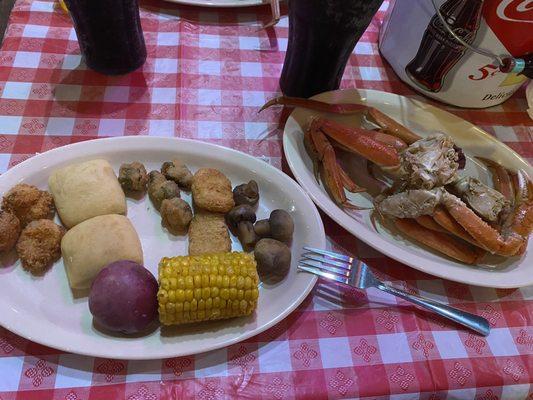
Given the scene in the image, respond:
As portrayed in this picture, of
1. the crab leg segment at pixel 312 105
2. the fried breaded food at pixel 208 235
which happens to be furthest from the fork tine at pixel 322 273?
the crab leg segment at pixel 312 105

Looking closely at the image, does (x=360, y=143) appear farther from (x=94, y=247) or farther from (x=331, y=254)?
(x=94, y=247)

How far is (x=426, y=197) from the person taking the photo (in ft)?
2.39

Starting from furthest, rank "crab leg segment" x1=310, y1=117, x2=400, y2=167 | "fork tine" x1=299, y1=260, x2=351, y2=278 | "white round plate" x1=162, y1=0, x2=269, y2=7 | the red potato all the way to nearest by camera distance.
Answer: "white round plate" x1=162, y1=0, x2=269, y2=7, "crab leg segment" x1=310, y1=117, x2=400, y2=167, "fork tine" x1=299, y1=260, x2=351, y2=278, the red potato

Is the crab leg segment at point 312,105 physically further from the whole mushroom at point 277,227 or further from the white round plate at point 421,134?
the whole mushroom at point 277,227

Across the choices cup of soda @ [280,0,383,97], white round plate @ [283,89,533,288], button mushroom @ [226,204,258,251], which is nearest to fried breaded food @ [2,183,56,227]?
button mushroom @ [226,204,258,251]

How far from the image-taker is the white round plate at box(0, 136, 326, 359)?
0.59m

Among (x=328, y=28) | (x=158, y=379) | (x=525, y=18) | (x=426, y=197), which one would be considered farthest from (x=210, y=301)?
(x=525, y=18)

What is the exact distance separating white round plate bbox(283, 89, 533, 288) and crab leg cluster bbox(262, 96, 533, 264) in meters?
0.02

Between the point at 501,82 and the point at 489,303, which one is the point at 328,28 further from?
the point at 489,303

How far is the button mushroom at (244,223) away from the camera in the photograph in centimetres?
70

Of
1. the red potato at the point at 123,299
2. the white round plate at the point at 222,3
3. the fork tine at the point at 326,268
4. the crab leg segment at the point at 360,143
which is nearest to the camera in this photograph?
the red potato at the point at 123,299

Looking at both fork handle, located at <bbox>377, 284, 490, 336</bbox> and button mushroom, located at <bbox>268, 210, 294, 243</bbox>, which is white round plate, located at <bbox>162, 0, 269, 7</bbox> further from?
fork handle, located at <bbox>377, 284, 490, 336</bbox>

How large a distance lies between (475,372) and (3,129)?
86 centimetres

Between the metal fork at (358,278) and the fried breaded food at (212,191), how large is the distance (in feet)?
0.48
